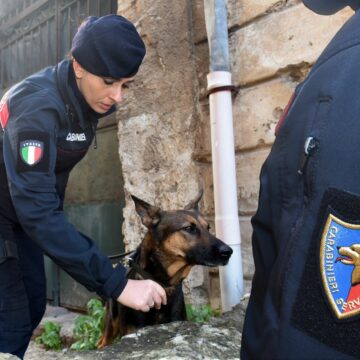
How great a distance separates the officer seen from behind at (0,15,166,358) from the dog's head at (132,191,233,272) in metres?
1.06

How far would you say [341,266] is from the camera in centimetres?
68

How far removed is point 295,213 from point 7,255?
5.54 feet

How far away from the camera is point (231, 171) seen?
2959mm

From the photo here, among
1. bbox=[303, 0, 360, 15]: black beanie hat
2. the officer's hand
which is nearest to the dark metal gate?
the officer's hand

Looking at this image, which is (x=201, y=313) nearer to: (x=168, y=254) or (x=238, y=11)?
(x=168, y=254)

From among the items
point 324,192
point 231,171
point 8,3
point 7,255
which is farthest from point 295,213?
point 8,3

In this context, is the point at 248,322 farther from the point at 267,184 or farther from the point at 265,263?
the point at 267,184

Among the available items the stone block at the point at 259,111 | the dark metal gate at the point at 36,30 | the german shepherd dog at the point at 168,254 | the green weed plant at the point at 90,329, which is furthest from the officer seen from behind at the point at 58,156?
the dark metal gate at the point at 36,30

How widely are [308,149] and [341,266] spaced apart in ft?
0.63

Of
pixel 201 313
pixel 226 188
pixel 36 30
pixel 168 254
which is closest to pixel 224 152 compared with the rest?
pixel 226 188

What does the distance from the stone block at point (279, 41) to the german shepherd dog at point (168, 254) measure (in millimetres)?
977

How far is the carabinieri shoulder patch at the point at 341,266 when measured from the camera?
0.67 meters

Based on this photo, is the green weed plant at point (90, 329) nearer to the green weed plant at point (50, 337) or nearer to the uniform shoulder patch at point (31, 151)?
the green weed plant at point (50, 337)

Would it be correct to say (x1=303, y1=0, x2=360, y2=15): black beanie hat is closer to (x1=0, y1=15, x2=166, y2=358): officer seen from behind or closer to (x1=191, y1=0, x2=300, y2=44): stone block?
(x1=0, y1=15, x2=166, y2=358): officer seen from behind
